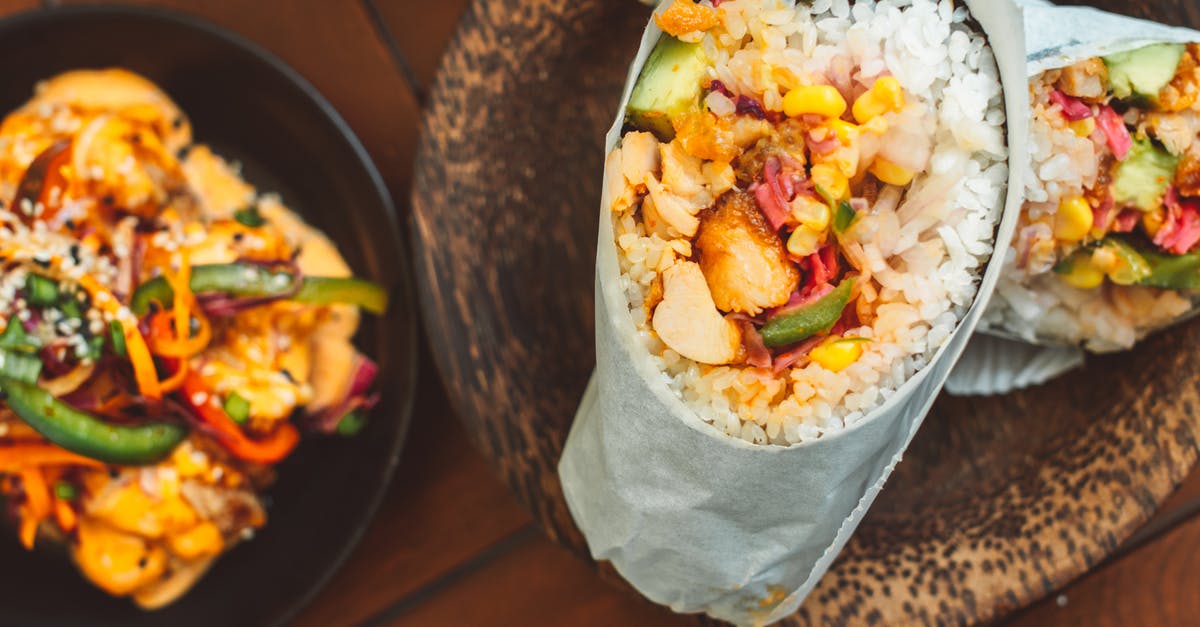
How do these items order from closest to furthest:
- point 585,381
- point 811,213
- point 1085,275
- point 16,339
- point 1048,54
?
point 811,213
point 1048,54
point 1085,275
point 16,339
point 585,381

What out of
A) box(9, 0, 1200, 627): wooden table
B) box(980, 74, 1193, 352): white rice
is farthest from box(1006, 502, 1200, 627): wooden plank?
box(980, 74, 1193, 352): white rice

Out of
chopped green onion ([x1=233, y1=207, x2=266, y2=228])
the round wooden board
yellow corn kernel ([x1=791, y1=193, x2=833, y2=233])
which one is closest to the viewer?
yellow corn kernel ([x1=791, y1=193, x2=833, y2=233])

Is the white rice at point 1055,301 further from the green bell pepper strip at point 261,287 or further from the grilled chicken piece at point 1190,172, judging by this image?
the green bell pepper strip at point 261,287

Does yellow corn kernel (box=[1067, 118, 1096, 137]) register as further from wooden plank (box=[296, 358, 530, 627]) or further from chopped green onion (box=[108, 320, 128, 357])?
chopped green onion (box=[108, 320, 128, 357])

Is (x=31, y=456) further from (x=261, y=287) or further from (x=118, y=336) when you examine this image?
(x=261, y=287)

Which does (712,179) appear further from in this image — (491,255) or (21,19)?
(21,19)

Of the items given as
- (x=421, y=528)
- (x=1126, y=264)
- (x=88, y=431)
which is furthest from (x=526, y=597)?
(x=1126, y=264)

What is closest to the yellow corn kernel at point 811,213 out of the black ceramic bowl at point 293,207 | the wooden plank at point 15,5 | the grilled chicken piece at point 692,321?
the grilled chicken piece at point 692,321

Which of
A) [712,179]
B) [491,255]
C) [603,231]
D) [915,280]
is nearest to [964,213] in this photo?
[915,280]
